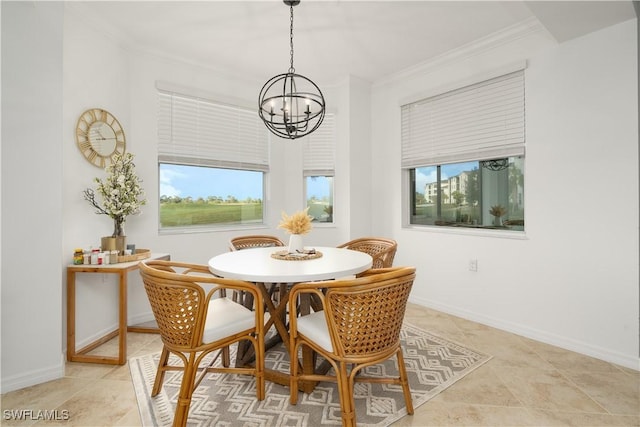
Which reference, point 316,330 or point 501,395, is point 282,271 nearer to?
point 316,330

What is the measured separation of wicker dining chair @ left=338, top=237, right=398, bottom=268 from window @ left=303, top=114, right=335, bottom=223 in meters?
1.22

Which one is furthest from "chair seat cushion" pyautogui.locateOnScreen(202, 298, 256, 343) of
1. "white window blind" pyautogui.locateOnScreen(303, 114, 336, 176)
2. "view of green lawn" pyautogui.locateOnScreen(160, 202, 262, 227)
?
"white window blind" pyautogui.locateOnScreen(303, 114, 336, 176)

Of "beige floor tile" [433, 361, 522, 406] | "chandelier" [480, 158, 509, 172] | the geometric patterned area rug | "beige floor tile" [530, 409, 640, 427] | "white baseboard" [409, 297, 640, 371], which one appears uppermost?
"chandelier" [480, 158, 509, 172]

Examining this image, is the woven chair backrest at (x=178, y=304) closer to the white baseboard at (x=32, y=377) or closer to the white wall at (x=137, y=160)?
the white baseboard at (x=32, y=377)

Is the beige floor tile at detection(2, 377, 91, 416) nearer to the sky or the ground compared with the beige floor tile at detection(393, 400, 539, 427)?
nearer to the sky

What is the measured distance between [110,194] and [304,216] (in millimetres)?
1543

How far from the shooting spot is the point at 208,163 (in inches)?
142

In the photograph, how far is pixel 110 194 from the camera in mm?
2531

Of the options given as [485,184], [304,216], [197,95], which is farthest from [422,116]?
[197,95]

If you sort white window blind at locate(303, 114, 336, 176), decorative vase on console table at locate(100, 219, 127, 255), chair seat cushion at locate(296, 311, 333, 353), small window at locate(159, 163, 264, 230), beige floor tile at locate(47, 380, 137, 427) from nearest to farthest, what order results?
chair seat cushion at locate(296, 311, 333, 353)
beige floor tile at locate(47, 380, 137, 427)
decorative vase on console table at locate(100, 219, 127, 255)
small window at locate(159, 163, 264, 230)
white window blind at locate(303, 114, 336, 176)

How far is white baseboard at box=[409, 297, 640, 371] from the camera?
2.33m

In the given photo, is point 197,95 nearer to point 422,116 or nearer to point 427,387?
point 422,116

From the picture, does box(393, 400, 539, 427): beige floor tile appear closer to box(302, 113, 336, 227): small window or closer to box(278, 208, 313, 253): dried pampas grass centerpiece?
box(278, 208, 313, 253): dried pampas grass centerpiece

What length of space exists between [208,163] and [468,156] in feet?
9.06
